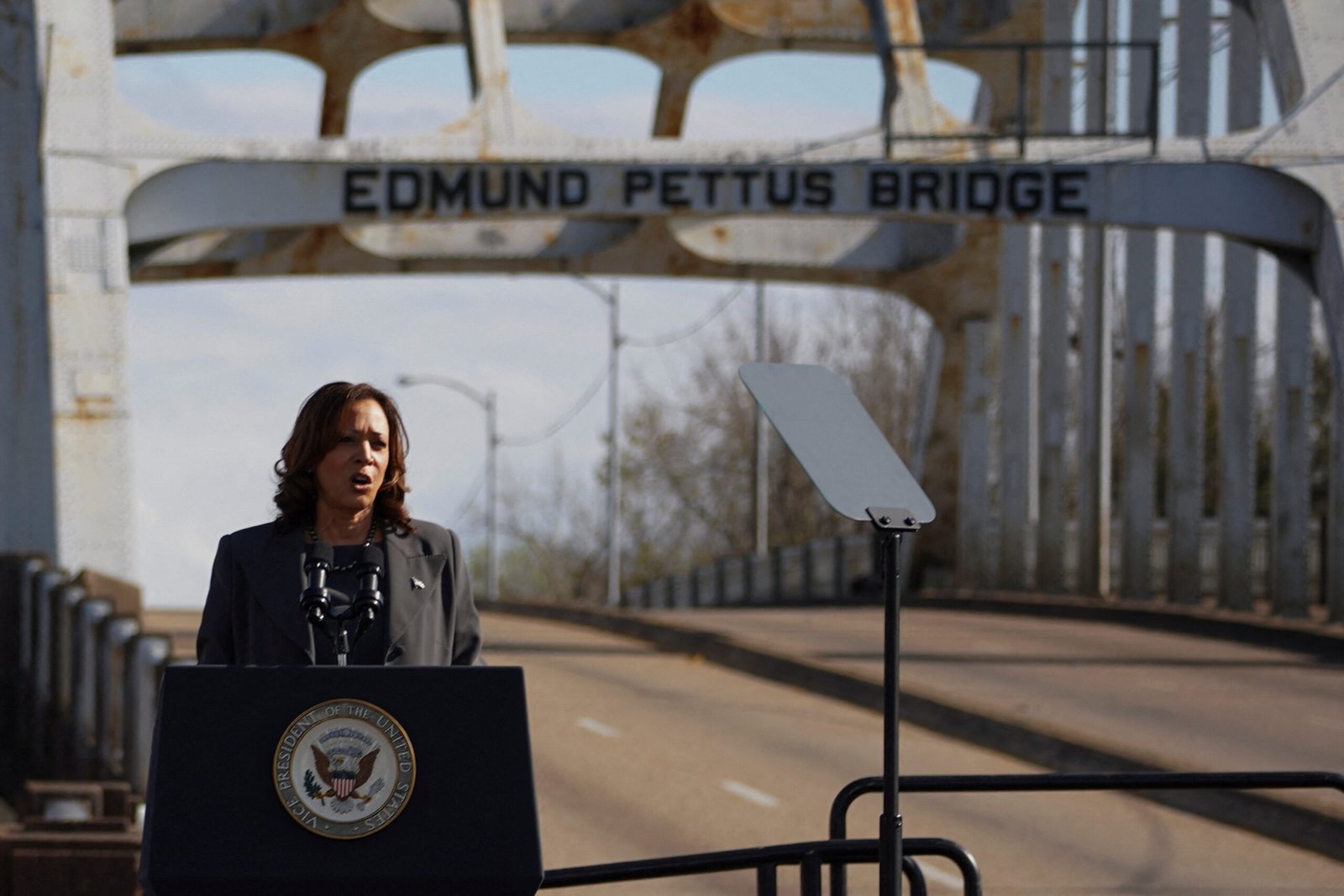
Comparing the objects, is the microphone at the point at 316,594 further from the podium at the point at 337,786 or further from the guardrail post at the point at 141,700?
the guardrail post at the point at 141,700

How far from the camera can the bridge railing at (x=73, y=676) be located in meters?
12.4

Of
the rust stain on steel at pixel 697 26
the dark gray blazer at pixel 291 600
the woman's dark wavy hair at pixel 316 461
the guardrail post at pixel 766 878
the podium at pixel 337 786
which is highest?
the rust stain on steel at pixel 697 26

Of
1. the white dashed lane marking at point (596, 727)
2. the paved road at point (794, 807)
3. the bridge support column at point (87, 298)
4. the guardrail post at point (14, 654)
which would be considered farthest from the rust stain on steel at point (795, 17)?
the white dashed lane marking at point (596, 727)

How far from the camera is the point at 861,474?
5.23 meters

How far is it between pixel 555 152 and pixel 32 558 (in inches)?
257

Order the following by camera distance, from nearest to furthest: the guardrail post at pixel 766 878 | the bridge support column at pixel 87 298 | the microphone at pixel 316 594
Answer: the microphone at pixel 316 594
the guardrail post at pixel 766 878
the bridge support column at pixel 87 298

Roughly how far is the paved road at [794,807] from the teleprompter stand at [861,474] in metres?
5.03

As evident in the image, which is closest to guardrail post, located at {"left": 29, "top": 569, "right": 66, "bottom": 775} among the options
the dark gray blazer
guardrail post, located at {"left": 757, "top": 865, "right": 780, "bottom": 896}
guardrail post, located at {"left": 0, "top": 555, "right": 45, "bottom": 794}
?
guardrail post, located at {"left": 0, "top": 555, "right": 45, "bottom": 794}

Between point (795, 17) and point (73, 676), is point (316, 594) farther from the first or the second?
point (795, 17)

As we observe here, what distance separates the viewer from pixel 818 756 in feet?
47.4

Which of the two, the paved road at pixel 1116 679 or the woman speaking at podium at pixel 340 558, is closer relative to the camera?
the woman speaking at podium at pixel 340 558

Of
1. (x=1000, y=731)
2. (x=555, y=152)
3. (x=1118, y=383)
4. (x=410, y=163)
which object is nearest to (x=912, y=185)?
(x=555, y=152)

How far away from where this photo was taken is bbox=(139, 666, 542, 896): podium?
4223mm

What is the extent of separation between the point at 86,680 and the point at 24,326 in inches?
247
